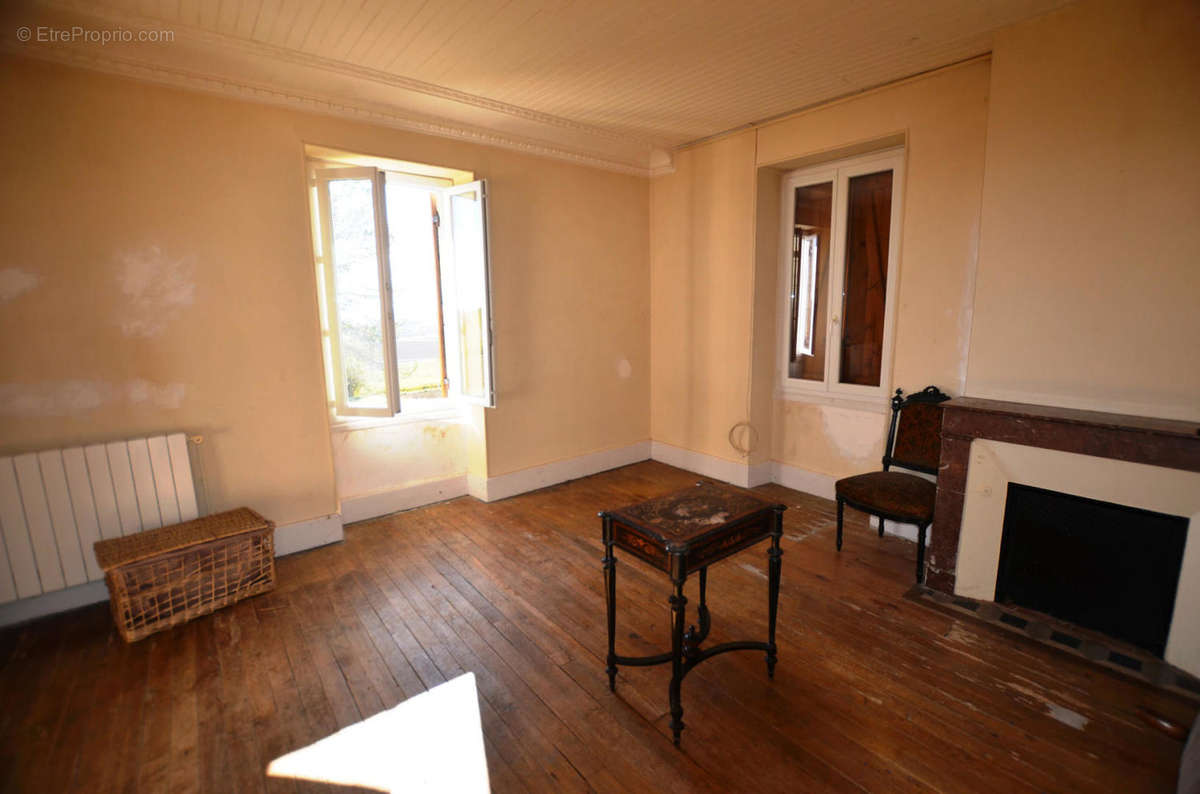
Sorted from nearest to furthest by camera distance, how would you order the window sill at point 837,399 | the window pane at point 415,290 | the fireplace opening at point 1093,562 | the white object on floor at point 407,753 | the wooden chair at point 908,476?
the white object on floor at point 407,753 < the fireplace opening at point 1093,562 < the wooden chair at point 908,476 < the window sill at point 837,399 < the window pane at point 415,290

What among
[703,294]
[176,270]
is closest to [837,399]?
[703,294]

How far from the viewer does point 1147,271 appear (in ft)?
7.95

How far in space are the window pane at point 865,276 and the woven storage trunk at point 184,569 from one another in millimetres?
4099

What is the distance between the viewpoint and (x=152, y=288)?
9.61ft

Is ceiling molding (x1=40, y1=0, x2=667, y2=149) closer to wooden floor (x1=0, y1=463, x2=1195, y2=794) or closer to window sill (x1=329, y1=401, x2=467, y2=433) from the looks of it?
window sill (x1=329, y1=401, x2=467, y2=433)

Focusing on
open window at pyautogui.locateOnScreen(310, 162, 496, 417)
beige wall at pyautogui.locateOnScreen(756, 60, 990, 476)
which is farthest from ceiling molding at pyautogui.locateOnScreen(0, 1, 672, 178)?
beige wall at pyautogui.locateOnScreen(756, 60, 990, 476)

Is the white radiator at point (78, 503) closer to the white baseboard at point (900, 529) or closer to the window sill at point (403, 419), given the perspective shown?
the window sill at point (403, 419)

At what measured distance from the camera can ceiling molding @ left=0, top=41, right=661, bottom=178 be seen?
2627 mm

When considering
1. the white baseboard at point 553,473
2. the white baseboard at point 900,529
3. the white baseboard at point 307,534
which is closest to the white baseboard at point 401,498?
the white baseboard at point 553,473

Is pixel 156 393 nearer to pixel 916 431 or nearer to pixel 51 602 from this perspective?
pixel 51 602

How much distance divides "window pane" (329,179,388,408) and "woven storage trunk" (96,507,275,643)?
106cm

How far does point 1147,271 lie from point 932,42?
1.56 meters

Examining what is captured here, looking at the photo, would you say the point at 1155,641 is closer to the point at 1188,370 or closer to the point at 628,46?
the point at 1188,370

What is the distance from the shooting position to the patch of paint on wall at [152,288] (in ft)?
9.41
